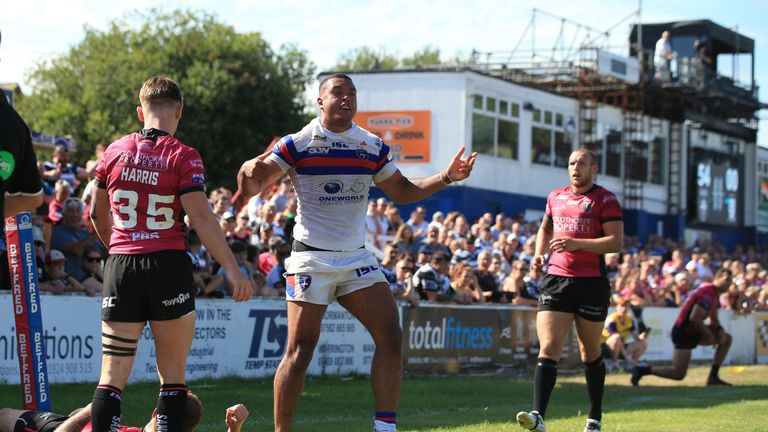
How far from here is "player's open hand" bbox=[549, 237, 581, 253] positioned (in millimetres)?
9484

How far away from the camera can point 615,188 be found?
4519 centimetres

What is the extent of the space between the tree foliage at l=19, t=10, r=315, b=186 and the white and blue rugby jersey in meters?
46.0

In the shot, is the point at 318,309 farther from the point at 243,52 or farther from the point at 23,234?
the point at 243,52

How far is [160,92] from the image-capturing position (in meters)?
6.37

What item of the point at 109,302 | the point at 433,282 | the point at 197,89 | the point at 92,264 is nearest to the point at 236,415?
the point at 109,302

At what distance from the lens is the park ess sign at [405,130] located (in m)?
36.4

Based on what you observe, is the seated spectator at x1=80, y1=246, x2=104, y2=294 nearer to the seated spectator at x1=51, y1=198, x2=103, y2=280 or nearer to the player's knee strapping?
the seated spectator at x1=51, y1=198, x2=103, y2=280

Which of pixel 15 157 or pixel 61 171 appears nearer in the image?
pixel 15 157

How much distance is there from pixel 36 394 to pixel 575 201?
184 inches

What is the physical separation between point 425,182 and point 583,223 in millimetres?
2552

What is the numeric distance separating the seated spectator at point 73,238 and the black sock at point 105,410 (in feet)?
25.1

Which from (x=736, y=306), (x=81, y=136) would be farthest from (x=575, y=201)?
(x=81, y=136)

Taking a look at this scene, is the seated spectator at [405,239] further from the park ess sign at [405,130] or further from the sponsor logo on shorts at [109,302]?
the park ess sign at [405,130]

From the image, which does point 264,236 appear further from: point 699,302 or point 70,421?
point 70,421
